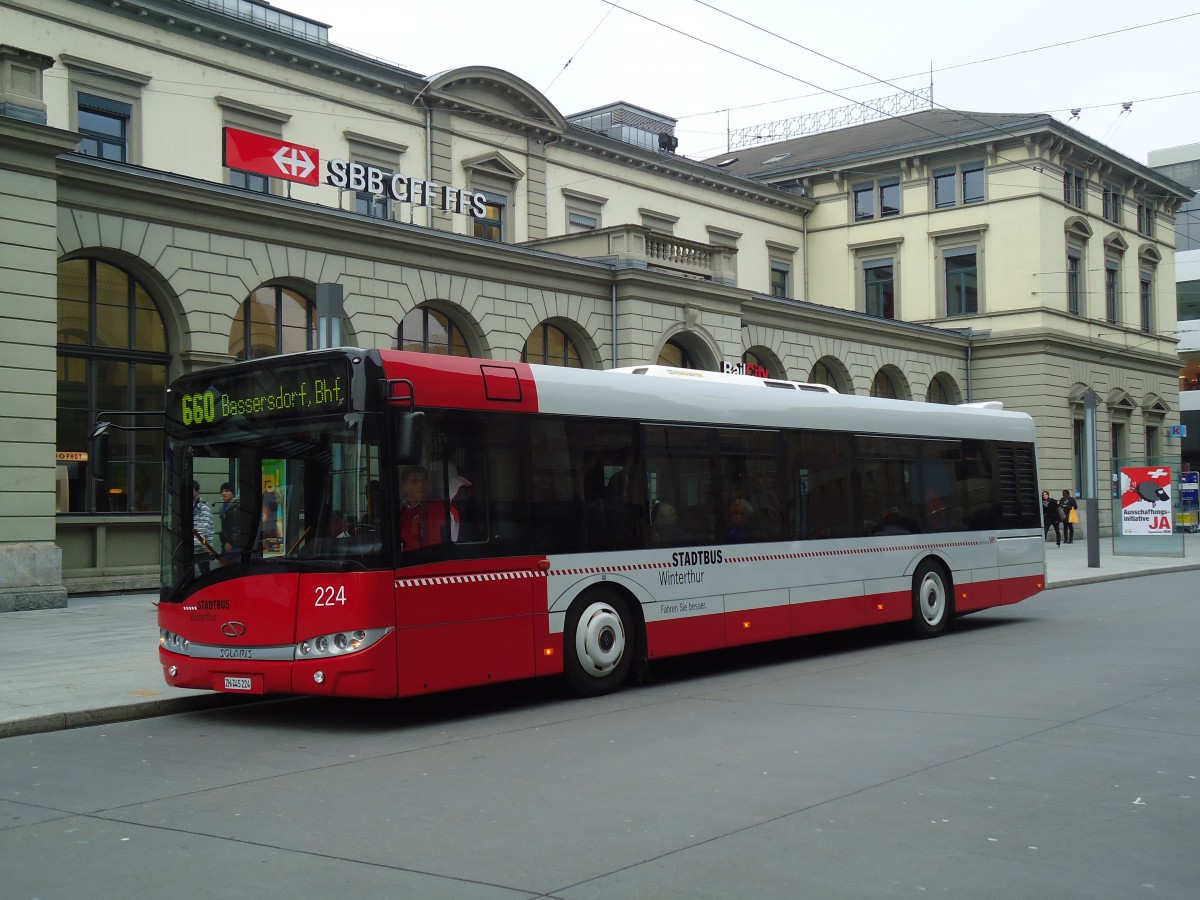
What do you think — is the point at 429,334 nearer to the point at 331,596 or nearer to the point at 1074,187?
the point at 331,596

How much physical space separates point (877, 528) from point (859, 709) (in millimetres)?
5244

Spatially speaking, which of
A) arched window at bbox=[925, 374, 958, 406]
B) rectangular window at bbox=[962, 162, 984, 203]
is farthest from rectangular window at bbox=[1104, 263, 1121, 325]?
arched window at bbox=[925, 374, 958, 406]

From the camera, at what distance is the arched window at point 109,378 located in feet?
69.7

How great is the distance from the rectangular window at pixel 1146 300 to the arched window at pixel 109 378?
43.3 meters

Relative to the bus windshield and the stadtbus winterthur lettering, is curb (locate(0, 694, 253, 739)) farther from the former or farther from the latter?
the stadtbus winterthur lettering

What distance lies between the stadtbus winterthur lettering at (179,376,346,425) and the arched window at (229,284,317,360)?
1289cm

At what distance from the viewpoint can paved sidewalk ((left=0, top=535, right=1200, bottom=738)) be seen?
10320 mm

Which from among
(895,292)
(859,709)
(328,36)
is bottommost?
(859,709)

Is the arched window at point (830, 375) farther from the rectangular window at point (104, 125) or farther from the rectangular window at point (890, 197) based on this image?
the rectangular window at point (104, 125)

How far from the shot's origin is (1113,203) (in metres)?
51.5

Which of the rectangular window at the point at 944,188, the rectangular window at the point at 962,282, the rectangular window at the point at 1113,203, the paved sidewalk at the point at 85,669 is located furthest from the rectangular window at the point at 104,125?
the rectangular window at the point at 1113,203

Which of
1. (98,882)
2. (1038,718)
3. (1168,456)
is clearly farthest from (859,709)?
(1168,456)

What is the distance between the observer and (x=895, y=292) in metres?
48.7

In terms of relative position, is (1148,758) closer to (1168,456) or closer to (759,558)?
(759,558)
